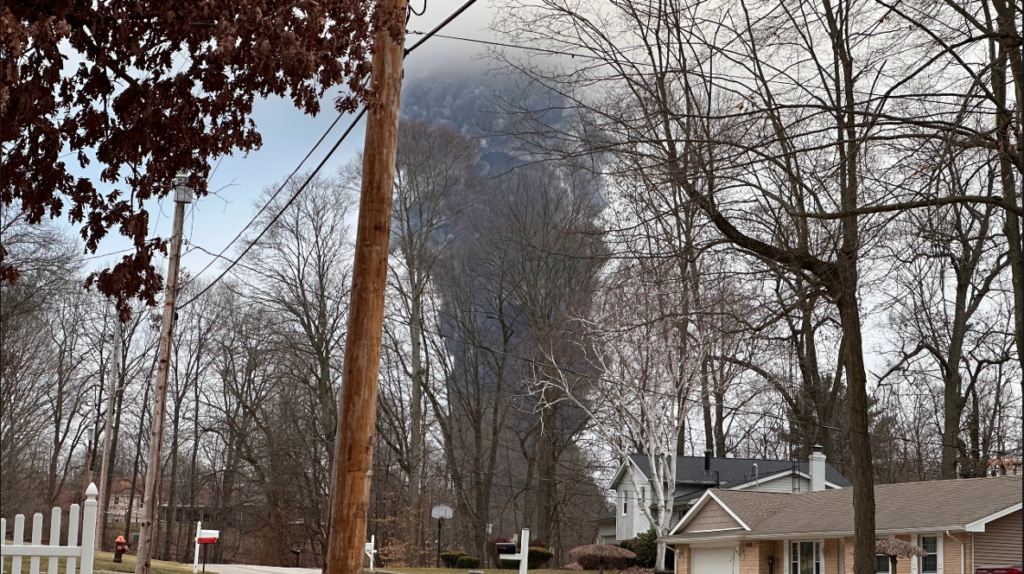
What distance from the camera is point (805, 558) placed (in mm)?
29734

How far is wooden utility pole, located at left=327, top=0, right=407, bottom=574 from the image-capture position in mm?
6781

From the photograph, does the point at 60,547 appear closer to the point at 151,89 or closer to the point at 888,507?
the point at 151,89

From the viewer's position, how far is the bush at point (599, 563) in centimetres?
3472

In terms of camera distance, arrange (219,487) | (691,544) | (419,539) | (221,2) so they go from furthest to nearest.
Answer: (219,487), (419,539), (691,544), (221,2)

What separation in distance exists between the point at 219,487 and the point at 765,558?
2794 centimetres

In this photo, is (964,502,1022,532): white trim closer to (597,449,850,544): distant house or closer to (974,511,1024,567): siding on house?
(974,511,1024,567): siding on house

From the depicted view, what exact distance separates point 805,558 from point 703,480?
43.1 feet

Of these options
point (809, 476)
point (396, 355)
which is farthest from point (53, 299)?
point (809, 476)

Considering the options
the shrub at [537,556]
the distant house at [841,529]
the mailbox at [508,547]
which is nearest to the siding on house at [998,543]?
the distant house at [841,529]

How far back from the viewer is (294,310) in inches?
1442

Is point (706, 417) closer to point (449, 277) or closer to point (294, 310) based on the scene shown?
point (449, 277)

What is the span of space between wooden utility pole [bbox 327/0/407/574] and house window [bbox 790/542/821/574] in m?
25.1

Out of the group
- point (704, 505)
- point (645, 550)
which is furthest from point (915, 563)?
point (645, 550)

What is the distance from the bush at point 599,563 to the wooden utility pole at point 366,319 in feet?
94.2
